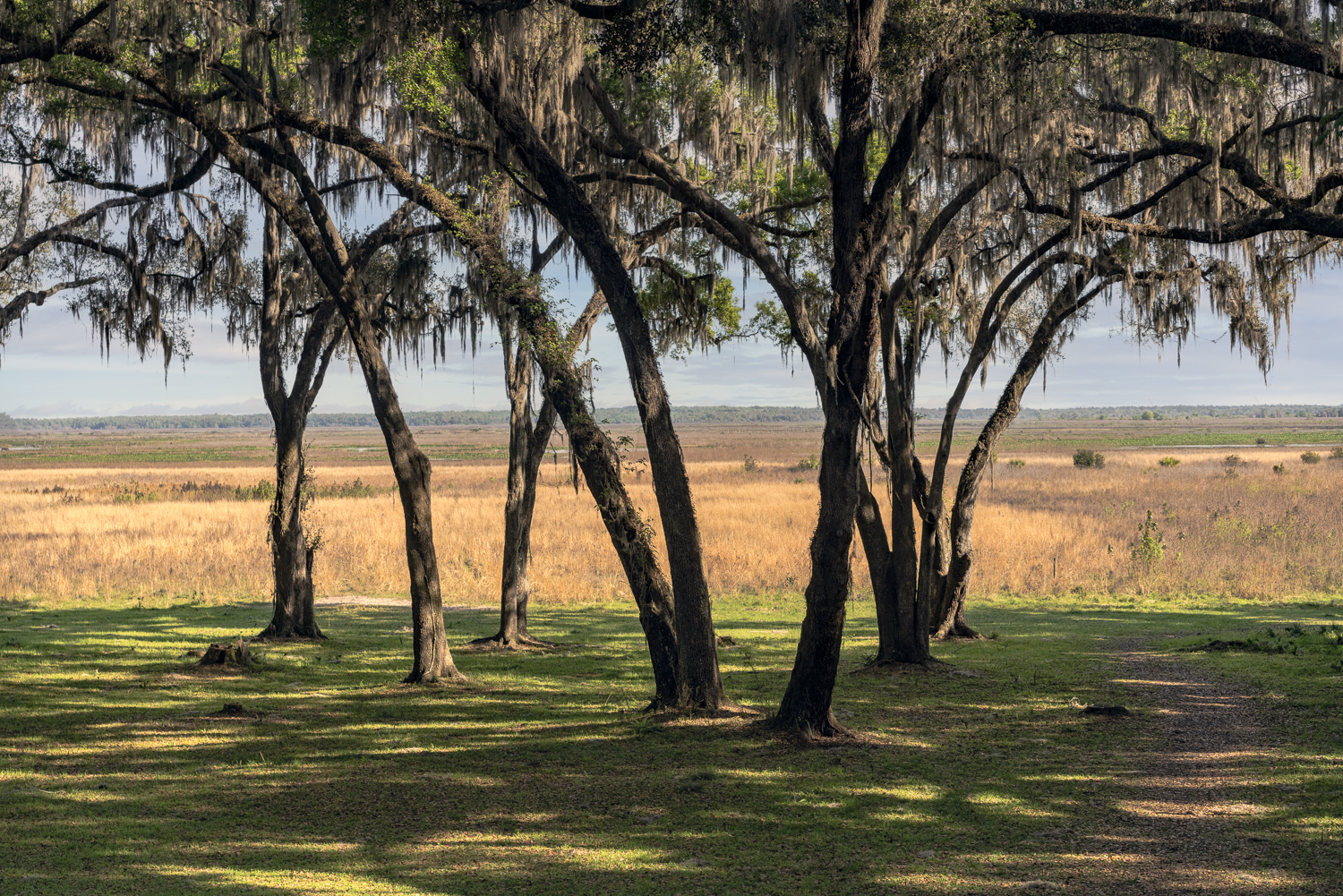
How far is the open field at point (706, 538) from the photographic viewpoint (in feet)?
79.1

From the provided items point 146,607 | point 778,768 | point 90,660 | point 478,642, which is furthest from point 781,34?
point 146,607

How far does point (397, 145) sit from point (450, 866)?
10.3 metres

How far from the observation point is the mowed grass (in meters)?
5.96

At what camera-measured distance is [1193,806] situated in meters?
7.17

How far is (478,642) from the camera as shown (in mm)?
15688

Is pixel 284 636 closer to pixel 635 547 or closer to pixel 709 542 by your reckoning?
pixel 635 547

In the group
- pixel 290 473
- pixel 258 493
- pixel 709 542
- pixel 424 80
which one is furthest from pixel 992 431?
pixel 258 493

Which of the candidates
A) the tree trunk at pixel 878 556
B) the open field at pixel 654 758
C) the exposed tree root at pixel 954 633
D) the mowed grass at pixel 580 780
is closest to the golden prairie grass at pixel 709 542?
the open field at pixel 654 758

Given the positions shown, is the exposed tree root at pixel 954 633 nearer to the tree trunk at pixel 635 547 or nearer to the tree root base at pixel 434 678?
the tree trunk at pixel 635 547

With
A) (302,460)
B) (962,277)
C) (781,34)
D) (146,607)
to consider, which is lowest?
(146,607)

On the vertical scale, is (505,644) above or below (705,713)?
below

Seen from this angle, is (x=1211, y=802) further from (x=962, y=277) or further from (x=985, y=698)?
(x=962, y=277)

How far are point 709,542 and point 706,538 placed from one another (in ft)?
3.80

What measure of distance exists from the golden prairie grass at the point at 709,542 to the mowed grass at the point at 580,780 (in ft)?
34.1
